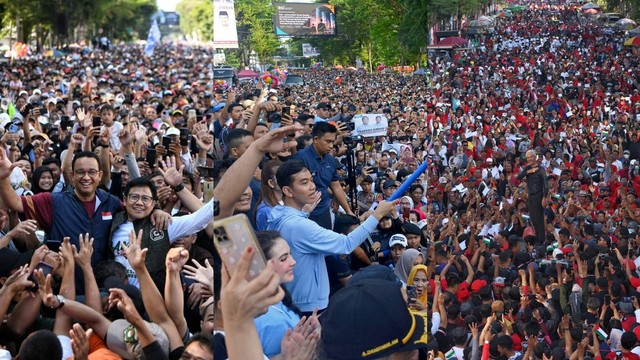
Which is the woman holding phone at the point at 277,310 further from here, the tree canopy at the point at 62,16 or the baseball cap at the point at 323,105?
the tree canopy at the point at 62,16

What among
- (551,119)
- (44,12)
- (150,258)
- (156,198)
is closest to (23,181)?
(156,198)

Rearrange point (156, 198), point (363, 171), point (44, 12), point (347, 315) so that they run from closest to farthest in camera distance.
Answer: point (347, 315) → point (363, 171) → point (156, 198) → point (44, 12)

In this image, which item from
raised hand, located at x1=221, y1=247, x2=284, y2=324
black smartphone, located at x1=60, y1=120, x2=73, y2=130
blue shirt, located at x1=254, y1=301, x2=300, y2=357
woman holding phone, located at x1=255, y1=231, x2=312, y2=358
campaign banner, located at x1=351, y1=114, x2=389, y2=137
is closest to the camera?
raised hand, located at x1=221, y1=247, x2=284, y2=324

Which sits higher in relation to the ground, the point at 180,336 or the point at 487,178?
the point at 487,178

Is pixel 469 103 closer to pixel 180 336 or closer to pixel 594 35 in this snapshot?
pixel 594 35

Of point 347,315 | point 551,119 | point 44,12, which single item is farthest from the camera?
point 44,12

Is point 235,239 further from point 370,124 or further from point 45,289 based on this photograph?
point 45,289

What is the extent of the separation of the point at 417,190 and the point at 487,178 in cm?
49

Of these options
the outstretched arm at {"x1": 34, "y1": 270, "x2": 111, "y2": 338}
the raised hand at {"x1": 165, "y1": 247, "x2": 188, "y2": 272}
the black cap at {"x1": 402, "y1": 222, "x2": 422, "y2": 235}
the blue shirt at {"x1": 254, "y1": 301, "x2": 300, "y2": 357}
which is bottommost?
the outstretched arm at {"x1": 34, "y1": 270, "x2": 111, "y2": 338}

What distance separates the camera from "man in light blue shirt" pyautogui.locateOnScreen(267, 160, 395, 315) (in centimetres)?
267

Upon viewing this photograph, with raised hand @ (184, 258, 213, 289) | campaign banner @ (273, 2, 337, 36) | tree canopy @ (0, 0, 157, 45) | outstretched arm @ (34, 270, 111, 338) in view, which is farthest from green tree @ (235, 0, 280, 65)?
tree canopy @ (0, 0, 157, 45)

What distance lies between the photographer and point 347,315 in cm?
211

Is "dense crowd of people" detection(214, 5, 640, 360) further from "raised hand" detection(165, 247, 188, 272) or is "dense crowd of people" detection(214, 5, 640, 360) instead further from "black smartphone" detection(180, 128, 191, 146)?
"black smartphone" detection(180, 128, 191, 146)

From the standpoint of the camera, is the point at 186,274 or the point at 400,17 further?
the point at 186,274
